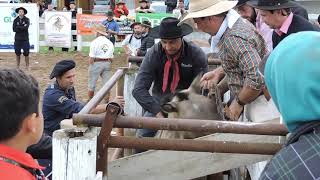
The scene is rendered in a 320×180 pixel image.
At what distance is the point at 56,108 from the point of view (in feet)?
16.6

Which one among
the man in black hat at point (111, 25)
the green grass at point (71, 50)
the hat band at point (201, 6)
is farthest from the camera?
the green grass at point (71, 50)

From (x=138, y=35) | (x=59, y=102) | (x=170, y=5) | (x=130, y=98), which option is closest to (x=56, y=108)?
(x=59, y=102)

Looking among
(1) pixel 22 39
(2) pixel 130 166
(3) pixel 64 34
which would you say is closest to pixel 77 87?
(1) pixel 22 39

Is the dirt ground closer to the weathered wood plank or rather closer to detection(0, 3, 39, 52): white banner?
detection(0, 3, 39, 52): white banner

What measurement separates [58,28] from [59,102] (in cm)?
1398

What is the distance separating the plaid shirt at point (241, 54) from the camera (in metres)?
3.34

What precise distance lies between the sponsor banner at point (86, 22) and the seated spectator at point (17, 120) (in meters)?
16.9

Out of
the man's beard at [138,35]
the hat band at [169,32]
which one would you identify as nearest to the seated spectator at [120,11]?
the man's beard at [138,35]

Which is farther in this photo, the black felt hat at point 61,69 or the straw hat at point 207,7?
the black felt hat at point 61,69

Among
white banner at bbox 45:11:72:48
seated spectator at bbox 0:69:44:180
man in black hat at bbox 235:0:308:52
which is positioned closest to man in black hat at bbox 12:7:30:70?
white banner at bbox 45:11:72:48

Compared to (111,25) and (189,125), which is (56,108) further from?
(111,25)

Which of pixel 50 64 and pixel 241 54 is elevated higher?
pixel 241 54

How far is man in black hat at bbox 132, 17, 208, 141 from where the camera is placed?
448 centimetres

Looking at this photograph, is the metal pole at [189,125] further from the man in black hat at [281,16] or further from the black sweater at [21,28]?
the black sweater at [21,28]
